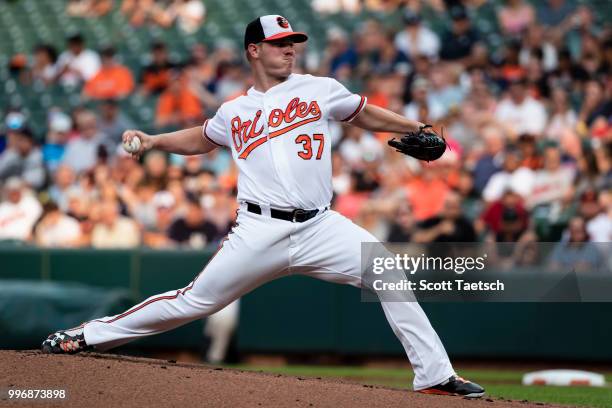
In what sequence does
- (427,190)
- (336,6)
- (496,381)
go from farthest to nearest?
1. (336,6)
2. (427,190)
3. (496,381)

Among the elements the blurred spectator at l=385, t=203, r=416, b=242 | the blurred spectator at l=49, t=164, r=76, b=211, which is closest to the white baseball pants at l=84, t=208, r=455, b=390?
the blurred spectator at l=385, t=203, r=416, b=242

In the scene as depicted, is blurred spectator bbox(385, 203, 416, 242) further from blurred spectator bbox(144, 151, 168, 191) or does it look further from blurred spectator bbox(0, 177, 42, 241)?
blurred spectator bbox(0, 177, 42, 241)

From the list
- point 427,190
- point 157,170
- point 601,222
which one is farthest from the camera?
point 157,170

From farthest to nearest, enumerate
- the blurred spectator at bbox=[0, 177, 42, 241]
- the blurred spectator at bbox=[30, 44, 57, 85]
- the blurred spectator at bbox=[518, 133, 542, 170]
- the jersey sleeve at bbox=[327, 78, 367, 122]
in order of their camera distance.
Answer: the blurred spectator at bbox=[30, 44, 57, 85] → the blurred spectator at bbox=[0, 177, 42, 241] → the blurred spectator at bbox=[518, 133, 542, 170] → the jersey sleeve at bbox=[327, 78, 367, 122]

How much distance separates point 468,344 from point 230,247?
183 inches

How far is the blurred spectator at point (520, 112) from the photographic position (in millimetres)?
11586

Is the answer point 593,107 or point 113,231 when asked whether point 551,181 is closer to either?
point 593,107

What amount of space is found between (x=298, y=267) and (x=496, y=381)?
12.2 feet

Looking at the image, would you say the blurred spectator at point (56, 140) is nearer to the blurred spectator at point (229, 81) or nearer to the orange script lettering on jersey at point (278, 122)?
the blurred spectator at point (229, 81)

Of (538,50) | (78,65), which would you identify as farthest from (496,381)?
(78,65)

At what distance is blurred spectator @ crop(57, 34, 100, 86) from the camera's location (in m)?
15.1

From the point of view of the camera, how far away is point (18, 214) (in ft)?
38.8

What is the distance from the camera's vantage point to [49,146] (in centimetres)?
1363

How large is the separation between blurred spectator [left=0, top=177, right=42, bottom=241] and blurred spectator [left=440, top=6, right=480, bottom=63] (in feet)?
16.4
